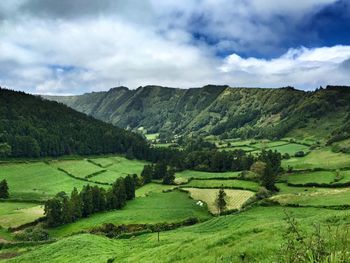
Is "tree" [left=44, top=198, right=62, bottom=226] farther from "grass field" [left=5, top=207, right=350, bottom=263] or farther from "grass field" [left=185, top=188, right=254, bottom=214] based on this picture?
"grass field" [left=185, top=188, right=254, bottom=214]

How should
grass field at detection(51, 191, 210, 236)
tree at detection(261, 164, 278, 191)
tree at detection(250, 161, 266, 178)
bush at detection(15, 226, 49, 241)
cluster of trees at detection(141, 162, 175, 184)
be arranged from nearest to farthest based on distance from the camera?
bush at detection(15, 226, 49, 241) → grass field at detection(51, 191, 210, 236) → tree at detection(261, 164, 278, 191) → tree at detection(250, 161, 266, 178) → cluster of trees at detection(141, 162, 175, 184)

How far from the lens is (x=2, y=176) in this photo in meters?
178

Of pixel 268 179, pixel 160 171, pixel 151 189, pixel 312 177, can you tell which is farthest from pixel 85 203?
pixel 312 177

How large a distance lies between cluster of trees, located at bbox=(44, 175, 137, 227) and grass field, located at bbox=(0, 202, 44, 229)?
236 inches

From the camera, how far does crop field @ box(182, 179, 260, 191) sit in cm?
14501

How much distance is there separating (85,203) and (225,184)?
176ft

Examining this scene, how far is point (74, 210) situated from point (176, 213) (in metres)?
29.4

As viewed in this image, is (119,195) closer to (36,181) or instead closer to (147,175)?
(147,175)

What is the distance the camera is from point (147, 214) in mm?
114875

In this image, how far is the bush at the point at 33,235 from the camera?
322 ft

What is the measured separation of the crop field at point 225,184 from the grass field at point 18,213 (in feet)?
191

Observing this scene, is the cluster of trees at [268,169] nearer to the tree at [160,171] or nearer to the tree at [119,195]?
the tree at [160,171]

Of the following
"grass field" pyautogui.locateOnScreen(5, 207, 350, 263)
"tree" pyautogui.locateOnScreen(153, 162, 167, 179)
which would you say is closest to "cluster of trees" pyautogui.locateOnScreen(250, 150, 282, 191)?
"tree" pyautogui.locateOnScreen(153, 162, 167, 179)

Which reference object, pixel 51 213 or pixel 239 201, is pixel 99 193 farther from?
pixel 239 201
